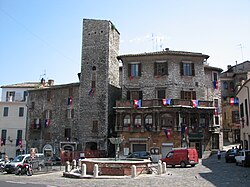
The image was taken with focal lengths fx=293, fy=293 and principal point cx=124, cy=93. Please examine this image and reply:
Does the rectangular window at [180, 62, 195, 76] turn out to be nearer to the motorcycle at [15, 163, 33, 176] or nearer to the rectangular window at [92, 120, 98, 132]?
the rectangular window at [92, 120, 98, 132]

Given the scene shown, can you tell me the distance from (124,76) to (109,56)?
3.70m

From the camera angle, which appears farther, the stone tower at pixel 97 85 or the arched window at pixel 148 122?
the stone tower at pixel 97 85

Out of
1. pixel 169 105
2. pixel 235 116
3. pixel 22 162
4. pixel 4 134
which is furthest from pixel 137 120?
pixel 4 134

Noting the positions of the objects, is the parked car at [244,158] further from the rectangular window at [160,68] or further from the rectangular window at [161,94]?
the rectangular window at [160,68]

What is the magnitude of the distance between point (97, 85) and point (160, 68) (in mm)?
8846

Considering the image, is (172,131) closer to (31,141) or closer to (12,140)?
(31,141)

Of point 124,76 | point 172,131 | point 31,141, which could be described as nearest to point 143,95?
point 124,76

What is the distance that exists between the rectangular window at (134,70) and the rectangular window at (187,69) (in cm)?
570

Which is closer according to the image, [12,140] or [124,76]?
[124,76]

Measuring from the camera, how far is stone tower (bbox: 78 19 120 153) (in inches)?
1535

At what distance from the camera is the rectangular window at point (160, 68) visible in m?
38.6

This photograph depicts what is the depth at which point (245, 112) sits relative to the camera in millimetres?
30688

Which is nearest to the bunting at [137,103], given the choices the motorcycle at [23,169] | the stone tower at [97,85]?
the stone tower at [97,85]

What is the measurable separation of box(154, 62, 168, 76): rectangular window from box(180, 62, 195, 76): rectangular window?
6.96ft
